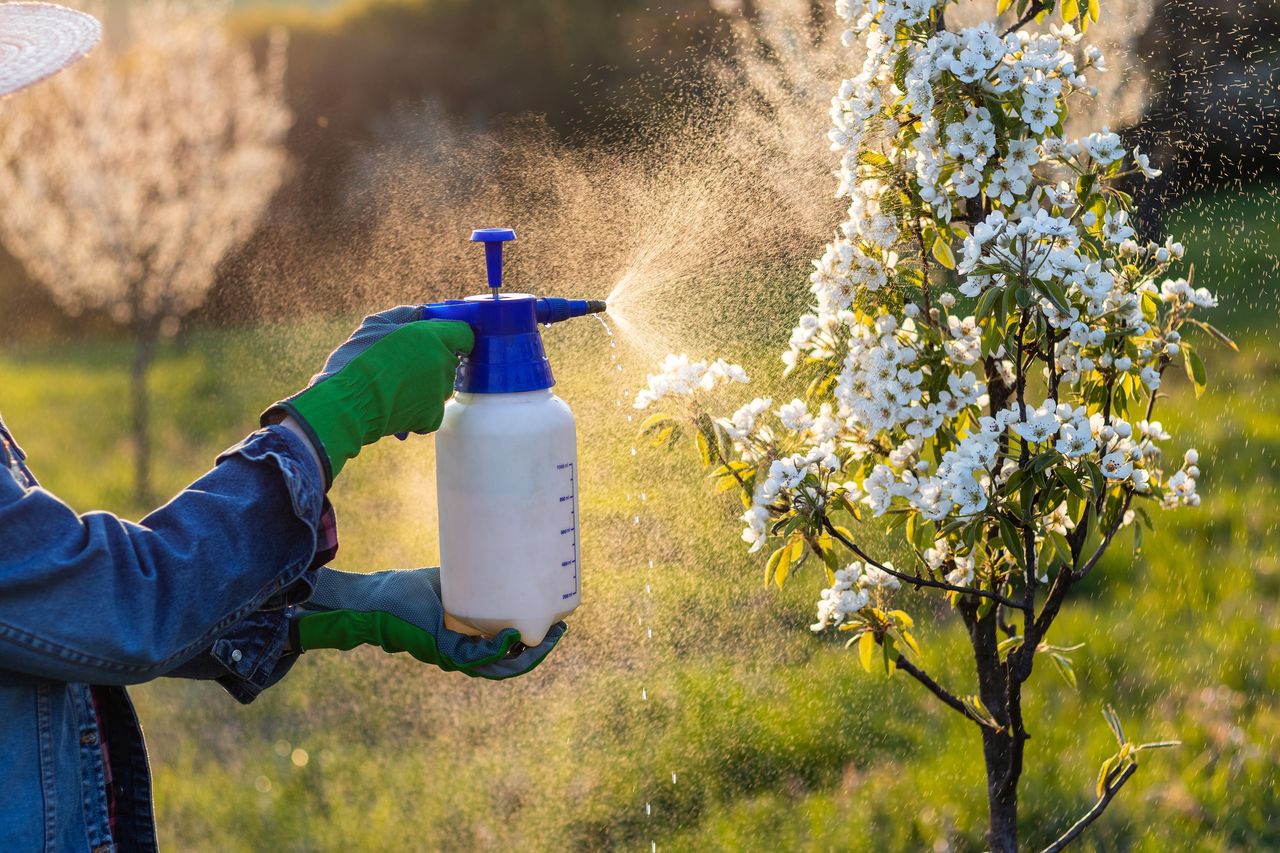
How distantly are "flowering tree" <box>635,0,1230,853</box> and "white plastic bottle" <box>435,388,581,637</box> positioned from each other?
0.47 m

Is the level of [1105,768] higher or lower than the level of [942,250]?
lower

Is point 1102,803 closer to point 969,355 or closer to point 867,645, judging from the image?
point 867,645

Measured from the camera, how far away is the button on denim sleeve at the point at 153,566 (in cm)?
139

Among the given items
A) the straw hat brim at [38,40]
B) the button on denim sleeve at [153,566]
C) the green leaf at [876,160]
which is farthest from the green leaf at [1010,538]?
the straw hat brim at [38,40]

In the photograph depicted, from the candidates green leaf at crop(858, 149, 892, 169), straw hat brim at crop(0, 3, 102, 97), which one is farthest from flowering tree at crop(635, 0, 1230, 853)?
straw hat brim at crop(0, 3, 102, 97)

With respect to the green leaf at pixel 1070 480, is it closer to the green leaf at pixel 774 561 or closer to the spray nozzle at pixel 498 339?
the green leaf at pixel 774 561

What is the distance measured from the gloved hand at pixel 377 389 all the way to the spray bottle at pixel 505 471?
6 cm

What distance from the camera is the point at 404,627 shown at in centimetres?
200

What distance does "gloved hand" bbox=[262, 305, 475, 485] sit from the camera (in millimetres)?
1597

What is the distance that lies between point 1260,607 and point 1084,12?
2747mm

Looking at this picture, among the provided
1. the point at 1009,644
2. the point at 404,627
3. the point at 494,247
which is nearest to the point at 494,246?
the point at 494,247

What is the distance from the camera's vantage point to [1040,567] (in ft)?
8.66

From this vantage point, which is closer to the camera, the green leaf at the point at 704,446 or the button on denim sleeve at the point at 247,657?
the button on denim sleeve at the point at 247,657

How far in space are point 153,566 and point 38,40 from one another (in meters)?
0.81
